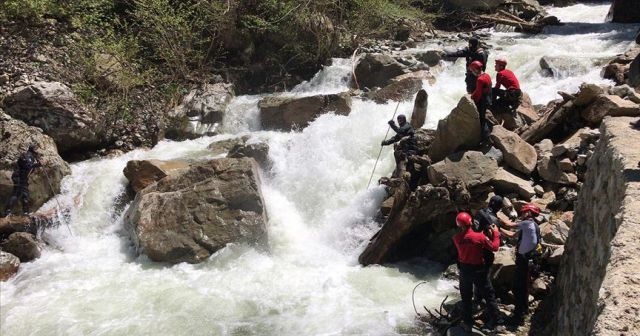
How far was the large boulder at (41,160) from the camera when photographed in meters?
10.2

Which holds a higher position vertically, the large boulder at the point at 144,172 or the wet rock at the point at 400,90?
the wet rock at the point at 400,90

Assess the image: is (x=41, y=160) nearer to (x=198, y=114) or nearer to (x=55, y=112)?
(x=55, y=112)

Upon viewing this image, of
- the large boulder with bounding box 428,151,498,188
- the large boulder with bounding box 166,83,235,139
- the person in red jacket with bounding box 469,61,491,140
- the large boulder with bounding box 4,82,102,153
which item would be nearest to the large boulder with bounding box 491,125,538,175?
the person in red jacket with bounding box 469,61,491,140

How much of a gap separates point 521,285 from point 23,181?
358 inches

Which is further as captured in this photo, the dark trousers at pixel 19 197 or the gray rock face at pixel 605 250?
the dark trousers at pixel 19 197

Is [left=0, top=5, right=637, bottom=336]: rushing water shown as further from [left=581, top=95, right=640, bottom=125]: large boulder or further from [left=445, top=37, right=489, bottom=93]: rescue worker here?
[left=581, top=95, right=640, bottom=125]: large boulder

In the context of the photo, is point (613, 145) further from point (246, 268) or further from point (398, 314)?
point (246, 268)

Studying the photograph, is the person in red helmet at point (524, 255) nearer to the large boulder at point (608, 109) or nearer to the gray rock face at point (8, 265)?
the large boulder at point (608, 109)

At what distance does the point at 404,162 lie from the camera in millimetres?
8742

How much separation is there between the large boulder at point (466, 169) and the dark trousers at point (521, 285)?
1.96 metres

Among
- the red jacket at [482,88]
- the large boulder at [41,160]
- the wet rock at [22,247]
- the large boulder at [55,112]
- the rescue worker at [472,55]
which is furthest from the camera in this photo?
the large boulder at [55,112]

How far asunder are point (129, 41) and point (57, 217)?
6440mm

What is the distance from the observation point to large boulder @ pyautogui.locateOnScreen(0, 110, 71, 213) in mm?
10227

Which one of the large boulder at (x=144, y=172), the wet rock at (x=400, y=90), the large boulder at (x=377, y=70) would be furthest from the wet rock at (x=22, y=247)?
the large boulder at (x=377, y=70)
